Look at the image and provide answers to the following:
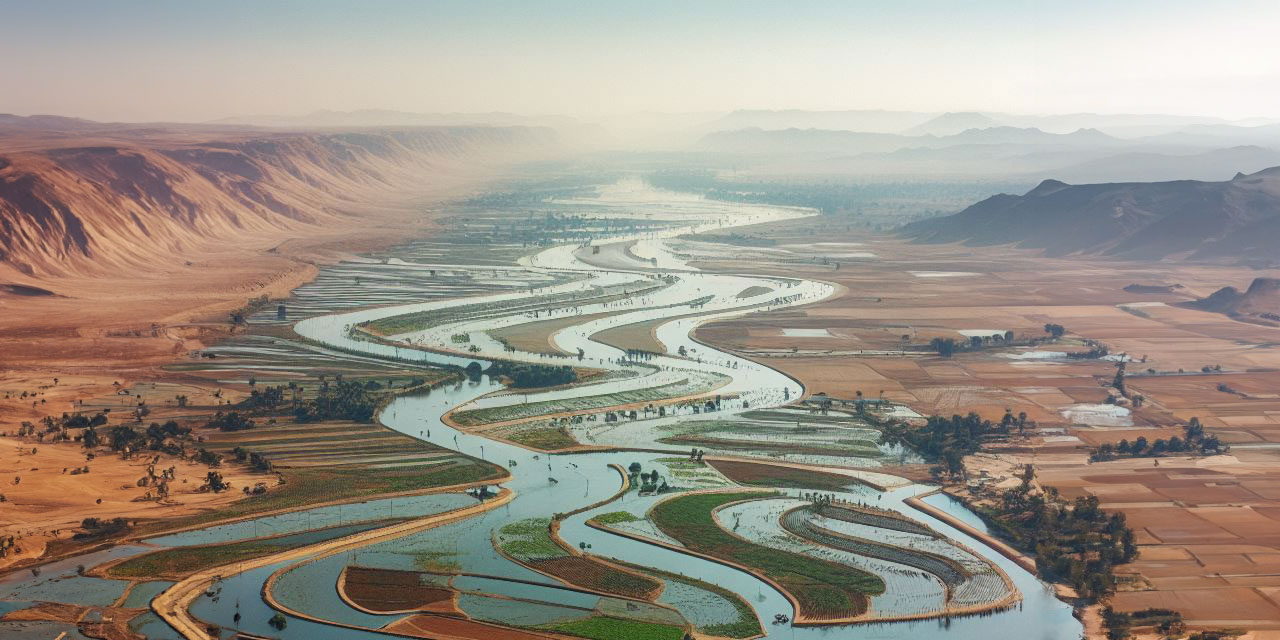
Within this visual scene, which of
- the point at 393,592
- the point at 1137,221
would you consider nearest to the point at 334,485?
the point at 393,592

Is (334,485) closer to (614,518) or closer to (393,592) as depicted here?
(393,592)

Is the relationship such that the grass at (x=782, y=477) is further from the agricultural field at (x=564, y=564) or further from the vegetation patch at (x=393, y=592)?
the vegetation patch at (x=393, y=592)

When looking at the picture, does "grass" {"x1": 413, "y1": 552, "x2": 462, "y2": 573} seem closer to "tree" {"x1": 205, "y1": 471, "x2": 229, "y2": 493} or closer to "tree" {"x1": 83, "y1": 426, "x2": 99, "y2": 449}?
"tree" {"x1": 205, "y1": 471, "x2": 229, "y2": 493}

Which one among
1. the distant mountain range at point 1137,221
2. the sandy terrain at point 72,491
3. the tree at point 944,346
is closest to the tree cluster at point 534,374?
the sandy terrain at point 72,491

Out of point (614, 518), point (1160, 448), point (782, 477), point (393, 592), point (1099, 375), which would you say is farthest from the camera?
point (1099, 375)

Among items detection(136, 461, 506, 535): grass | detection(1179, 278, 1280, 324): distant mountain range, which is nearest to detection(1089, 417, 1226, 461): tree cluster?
detection(136, 461, 506, 535): grass

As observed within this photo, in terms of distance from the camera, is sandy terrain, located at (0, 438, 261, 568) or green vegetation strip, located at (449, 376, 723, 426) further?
green vegetation strip, located at (449, 376, 723, 426)
